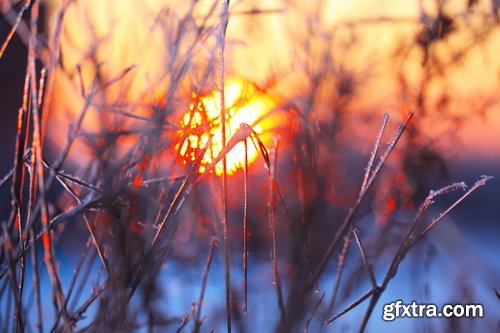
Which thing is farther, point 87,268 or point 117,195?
point 87,268

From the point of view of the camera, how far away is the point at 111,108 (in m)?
0.86

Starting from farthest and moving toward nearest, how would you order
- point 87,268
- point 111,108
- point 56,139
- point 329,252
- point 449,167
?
1. point 449,167
2. point 56,139
3. point 87,268
4. point 111,108
5. point 329,252

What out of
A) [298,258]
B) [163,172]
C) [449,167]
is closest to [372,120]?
[449,167]

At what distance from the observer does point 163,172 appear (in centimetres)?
101

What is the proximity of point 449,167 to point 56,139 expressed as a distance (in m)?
0.87

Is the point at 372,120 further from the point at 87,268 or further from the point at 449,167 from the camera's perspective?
the point at 87,268

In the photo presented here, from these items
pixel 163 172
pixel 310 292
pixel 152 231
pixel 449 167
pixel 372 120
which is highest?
pixel 372 120

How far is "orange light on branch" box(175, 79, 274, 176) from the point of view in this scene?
86cm

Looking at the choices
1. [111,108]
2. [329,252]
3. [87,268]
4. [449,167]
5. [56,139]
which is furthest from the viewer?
[449,167]

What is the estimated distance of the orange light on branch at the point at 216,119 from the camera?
86cm

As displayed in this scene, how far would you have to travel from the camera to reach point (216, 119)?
0.88 m

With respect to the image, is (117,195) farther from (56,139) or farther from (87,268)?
(56,139)

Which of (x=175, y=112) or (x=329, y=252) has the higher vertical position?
(x=175, y=112)

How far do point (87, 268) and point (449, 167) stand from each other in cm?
89
